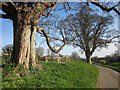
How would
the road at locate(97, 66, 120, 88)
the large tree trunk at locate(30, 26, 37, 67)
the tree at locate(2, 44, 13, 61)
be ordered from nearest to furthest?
1. the large tree trunk at locate(30, 26, 37, 67)
2. the road at locate(97, 66, 120, 88)
3. the tree at locate(2, 44, 13, 61)

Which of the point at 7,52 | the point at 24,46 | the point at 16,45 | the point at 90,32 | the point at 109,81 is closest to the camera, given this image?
the point at 24,46

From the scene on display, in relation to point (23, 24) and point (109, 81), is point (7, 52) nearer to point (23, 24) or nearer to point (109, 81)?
point (109, 81)

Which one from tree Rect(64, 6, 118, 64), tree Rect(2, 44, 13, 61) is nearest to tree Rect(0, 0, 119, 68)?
tree Rect(2, 44, 13, 61)

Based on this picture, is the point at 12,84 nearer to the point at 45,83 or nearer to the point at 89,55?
the point at 45,83

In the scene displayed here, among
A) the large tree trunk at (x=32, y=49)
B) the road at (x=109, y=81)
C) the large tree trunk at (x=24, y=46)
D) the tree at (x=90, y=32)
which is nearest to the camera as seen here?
the large tree trunk at (x=24, y=46)

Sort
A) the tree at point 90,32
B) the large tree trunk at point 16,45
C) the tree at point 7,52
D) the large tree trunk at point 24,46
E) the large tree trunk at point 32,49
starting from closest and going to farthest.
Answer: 1. the large tree trunk at point 24,46
2. the large tree trunk at point 16,45
3. the large tree trunk at point 32,49
4. the tree at point 7,52
5. the tree at point 90,32

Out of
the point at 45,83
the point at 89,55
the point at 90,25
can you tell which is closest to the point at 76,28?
the point at 90,25

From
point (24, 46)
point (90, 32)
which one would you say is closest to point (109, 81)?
point (24, 46)

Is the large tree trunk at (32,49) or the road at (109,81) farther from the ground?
the large tree trunk at (32,49)

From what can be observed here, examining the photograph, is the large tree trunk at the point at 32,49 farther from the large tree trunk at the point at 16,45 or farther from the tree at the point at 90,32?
the tree at the point at 90,32

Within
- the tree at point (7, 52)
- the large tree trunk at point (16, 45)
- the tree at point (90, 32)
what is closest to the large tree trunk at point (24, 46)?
the large tree trunk at point (16, 45)

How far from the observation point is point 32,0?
1349 cm

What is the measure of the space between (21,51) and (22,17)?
1937 millimetres

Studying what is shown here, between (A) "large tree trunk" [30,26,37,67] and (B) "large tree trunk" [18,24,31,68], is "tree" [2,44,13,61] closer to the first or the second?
(A) "large tree trunk" [30,26,37,67]
